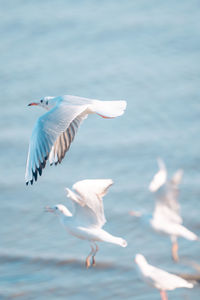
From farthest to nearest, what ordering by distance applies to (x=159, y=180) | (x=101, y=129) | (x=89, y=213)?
(x=101, y=129) → (x=89, y=213) → (x=159, y=180)

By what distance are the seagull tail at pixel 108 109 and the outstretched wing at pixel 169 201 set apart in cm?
148

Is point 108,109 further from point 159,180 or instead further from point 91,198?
point 159,180

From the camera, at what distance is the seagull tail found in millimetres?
6895

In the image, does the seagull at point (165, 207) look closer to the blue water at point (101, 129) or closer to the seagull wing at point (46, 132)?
the blue water at point (101, 129)

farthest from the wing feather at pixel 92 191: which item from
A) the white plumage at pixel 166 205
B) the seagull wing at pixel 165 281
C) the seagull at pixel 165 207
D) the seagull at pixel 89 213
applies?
the seagull wing at pixel 165 281

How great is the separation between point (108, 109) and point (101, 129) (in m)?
2.45

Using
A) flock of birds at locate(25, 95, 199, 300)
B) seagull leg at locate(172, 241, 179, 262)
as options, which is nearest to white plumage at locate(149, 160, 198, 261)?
flock of birds at locate(25, 95, 199, 300)

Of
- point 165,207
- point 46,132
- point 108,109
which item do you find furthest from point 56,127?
point 165,207

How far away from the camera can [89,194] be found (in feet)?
19.9

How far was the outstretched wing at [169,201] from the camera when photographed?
5.20 metres

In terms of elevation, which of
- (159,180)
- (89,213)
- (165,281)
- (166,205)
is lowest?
(165,281)

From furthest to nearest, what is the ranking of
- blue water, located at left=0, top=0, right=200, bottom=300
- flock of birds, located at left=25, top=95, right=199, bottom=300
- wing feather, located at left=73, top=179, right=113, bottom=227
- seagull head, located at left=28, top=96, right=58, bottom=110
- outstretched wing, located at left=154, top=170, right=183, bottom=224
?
seagull head, located at left=28, top=96, right=58, bottom=110, blue water, located at left=0, top=0, right=200, bottom=300, wing feather, located at left=73, top=179, right=113, bottom=227, flock of birds, located at left=25, top=95, right=199, bottom=300, outstretched wing, located at left=154, top=170, right=183, bottom=224

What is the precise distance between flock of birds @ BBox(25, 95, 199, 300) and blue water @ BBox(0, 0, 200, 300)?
278 millimetres

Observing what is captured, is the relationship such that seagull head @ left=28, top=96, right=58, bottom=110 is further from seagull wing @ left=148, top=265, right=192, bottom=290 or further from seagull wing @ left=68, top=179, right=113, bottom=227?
seagull wing @ left=148, top=265, right=192, bottom=290
